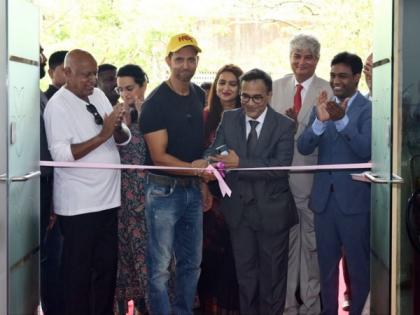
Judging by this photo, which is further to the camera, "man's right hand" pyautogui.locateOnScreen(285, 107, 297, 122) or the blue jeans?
"man's right hand" pyautogui.locateOnScreen(285, 107, 297, 122)

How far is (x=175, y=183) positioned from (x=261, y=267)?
0.94 m

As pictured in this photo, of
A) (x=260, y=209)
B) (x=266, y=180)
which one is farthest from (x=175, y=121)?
(x=260, y=209)

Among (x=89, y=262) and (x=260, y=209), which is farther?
(x=260, y=209)

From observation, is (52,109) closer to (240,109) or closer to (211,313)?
(240,109)

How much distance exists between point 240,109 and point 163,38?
9.84m

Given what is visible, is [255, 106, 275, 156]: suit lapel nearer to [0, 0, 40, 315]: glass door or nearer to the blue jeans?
the blue jeans

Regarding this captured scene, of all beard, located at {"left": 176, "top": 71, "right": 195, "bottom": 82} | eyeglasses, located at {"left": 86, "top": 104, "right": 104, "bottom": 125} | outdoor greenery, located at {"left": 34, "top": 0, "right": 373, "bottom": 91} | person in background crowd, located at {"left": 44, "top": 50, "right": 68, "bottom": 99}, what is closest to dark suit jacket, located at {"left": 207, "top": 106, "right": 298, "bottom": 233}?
beard, located at {"left": 176, "top": 71, "right": 195, "bottom": 82}

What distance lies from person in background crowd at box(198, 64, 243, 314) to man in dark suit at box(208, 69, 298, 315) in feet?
0.75

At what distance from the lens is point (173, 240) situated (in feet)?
22.0

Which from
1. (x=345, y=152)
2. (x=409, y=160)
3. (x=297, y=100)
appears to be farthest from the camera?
(x=297, y=100)

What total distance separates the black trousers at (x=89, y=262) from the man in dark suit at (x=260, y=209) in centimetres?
97

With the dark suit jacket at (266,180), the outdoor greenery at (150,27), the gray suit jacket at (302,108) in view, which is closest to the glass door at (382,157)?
the dark suit jacket at (266,180)

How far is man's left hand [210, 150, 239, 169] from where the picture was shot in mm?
6660

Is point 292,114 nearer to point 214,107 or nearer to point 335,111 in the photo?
point 335,111
